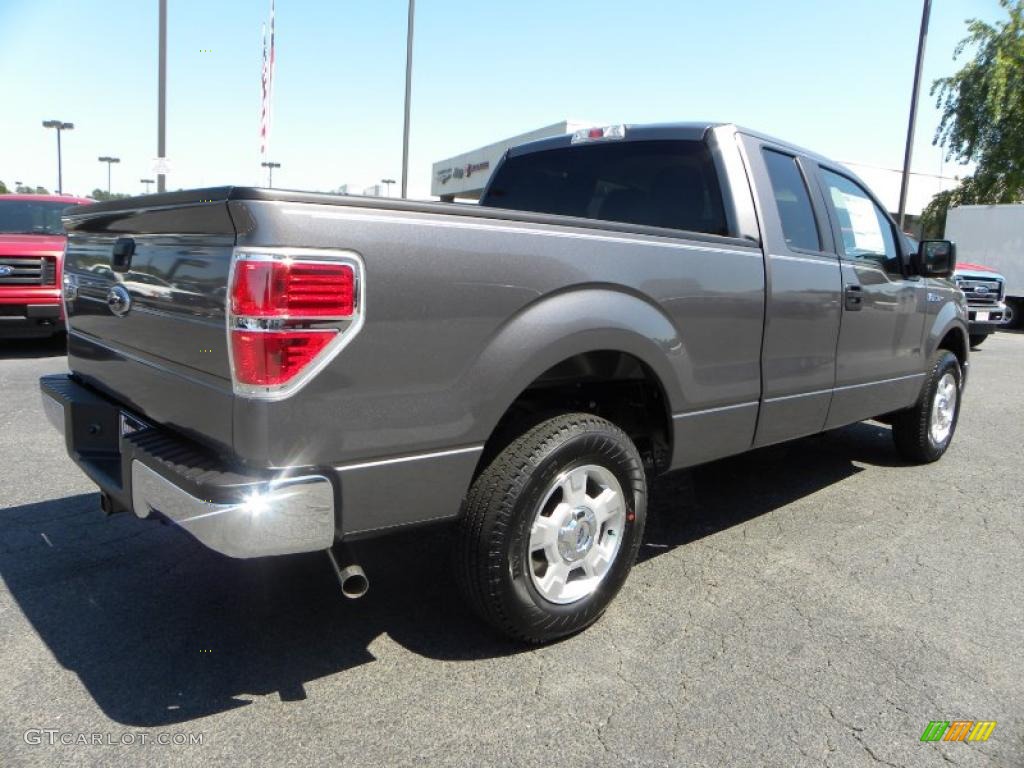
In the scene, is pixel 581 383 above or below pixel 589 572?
above

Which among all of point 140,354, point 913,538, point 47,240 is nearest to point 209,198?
point 140,354

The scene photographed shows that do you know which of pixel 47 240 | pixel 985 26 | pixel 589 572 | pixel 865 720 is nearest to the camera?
pixel 865 720

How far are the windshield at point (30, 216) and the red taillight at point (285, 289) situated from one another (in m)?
8.96

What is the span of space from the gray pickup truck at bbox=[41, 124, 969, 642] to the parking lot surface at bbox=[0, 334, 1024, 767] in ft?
1.17

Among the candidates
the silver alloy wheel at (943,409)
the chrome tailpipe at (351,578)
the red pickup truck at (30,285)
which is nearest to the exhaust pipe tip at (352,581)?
the chrome tailpipe at (351,578)

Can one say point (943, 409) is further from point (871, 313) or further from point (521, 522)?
point (521, 522)

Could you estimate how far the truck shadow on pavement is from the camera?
256 centimetres

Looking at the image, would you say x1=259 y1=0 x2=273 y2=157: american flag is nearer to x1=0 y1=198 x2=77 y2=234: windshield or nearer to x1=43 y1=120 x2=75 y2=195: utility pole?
x1=0 y1=198 x2=77 y2=234: windshield

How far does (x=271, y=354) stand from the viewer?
2068mm

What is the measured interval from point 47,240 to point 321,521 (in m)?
8.32

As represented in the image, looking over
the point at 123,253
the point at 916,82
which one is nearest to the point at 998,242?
the point at 916,82

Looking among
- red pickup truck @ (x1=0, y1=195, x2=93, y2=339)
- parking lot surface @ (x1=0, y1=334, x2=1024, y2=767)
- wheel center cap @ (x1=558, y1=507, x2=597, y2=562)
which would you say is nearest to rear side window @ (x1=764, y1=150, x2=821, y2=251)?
parking lot surface @ (x1=0, y1=334, x2=1024, y2=767)

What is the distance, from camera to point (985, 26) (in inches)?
1008

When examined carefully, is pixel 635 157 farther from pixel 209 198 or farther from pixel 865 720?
pixel 865 720
